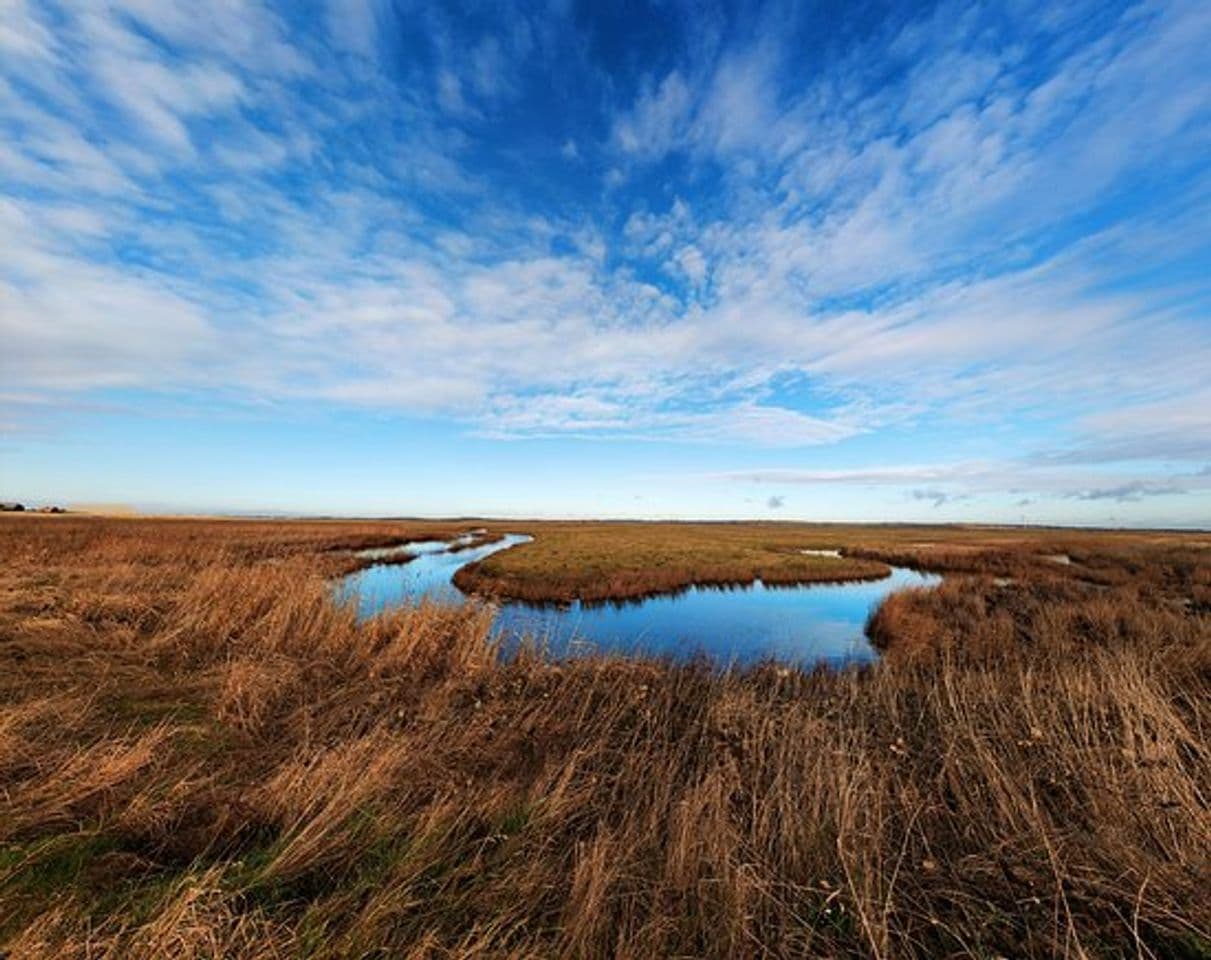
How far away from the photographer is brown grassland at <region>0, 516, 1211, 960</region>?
10.3 feet

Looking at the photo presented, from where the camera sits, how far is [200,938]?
2715mm

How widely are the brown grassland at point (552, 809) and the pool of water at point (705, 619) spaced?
11.5ft

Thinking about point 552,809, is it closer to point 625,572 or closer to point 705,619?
point 705,619

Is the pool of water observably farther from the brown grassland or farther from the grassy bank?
the brown grassland

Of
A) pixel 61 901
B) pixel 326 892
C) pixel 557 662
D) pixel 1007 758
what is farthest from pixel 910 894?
pixel 557 662

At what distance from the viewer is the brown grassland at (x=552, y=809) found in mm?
3145

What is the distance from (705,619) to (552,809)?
1974 cm

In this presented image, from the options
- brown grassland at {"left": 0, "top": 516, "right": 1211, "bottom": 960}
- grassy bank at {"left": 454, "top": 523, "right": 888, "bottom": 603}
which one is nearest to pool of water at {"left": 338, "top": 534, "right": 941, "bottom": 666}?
grassy bank at {"left": 454, "top": 523, "right": 888, "bottom": 603}

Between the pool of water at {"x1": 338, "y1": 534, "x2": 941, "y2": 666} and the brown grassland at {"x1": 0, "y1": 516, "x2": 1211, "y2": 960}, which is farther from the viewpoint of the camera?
the pool of water at {"x1": 338, "y1": 534, "x2": 941, "y2": 666}

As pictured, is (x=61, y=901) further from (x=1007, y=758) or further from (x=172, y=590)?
(x=172, y=590)

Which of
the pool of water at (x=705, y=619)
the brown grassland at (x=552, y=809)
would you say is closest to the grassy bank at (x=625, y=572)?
the pool of water at (x=705, y=619)

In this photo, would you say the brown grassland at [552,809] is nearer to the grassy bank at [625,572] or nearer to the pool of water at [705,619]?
the pool of water at [705,619]

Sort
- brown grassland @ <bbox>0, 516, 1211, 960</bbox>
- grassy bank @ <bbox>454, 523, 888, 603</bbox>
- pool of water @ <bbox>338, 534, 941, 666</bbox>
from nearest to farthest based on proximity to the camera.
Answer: brown grassland @ <bbox>0, 516, 1211, 960</bbox>
pool of water @ <bbox>338, 534, 941, 666</bbox>
grassy bank @ <bbox>454, 523, 888, 603</bbox>

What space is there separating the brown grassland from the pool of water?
3.52 meters
